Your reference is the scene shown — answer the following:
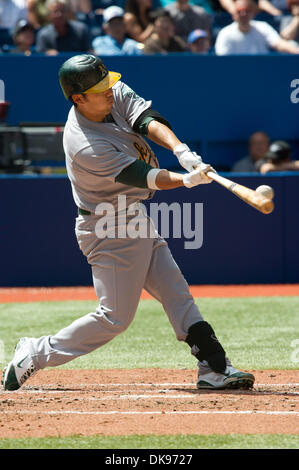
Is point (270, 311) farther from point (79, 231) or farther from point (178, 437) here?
point (178, 437)

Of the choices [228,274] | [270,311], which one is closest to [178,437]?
[270,311]

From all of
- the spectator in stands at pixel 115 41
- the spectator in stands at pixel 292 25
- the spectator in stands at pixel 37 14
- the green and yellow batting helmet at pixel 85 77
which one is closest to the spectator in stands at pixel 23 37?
the spectator in stands at pixel 37 14

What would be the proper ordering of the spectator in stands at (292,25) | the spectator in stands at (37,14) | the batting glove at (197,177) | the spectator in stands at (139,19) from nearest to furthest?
the batting glove at (197,177), the spectator in stands at (139,19), the spectator in stands at (37,14), the spectator in stands at (292,25)

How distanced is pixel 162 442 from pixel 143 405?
0.80 m

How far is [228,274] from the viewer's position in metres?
10.2

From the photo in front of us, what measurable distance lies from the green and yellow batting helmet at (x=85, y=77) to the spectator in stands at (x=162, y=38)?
272 inches

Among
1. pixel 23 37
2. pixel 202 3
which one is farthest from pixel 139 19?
pixel 23 37

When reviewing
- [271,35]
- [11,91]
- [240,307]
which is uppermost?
[271,35]

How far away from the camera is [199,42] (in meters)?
11.8

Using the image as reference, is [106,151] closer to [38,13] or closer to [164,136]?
[164,136]

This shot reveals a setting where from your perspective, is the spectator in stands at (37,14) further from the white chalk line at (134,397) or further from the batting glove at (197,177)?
the batting glove at (197,177)

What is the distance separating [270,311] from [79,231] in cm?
369

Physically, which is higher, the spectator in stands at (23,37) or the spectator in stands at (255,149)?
the spectator in stands at (23,37)

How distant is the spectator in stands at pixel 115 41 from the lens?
11.8 meters
